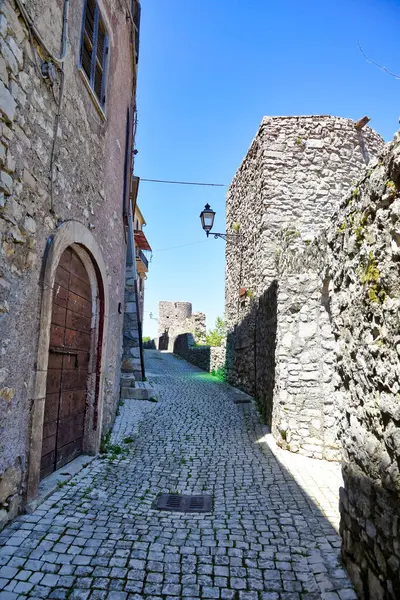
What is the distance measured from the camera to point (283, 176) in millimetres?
9000

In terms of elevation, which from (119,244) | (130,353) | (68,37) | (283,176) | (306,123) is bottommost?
(130,353)

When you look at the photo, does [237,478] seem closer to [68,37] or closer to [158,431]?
[158,431]

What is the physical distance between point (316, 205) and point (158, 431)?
236 inches

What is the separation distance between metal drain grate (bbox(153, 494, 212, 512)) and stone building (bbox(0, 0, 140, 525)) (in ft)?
3.91

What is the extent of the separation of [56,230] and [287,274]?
3.58 metres

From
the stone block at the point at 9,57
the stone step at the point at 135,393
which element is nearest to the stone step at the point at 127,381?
the stone step at the point at 135,393

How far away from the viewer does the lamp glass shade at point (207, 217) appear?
9281 mm

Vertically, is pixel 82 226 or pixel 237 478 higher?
pixel 82 226

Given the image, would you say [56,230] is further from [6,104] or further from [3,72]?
[3,72]

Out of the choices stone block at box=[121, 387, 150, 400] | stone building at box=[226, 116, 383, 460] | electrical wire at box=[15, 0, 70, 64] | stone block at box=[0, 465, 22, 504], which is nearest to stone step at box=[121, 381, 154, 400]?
stone block at box=[121, 387, 150, 400]

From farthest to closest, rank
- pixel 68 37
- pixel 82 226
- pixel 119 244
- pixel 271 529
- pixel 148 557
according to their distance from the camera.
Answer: pixel 119 244, pixel 82 226, pixel 68 37, pixel 271 529, pixel 148 557

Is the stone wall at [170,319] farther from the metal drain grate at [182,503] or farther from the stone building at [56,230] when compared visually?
the metal drain grate at [182,503]

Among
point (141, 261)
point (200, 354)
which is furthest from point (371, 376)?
point (141, 261)

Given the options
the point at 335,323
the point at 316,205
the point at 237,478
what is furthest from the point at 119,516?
the point at 316,205
